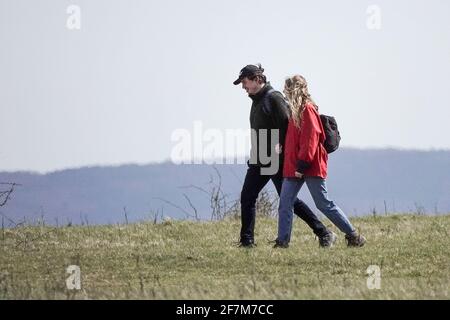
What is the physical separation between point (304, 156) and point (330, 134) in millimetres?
518

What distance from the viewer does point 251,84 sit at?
12906 mm

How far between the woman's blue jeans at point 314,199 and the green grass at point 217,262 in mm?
398

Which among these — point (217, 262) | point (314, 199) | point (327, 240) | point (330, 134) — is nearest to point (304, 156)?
point (330, 134)

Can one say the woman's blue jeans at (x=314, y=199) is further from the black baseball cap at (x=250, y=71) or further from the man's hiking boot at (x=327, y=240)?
the black baseball cap at (x=250, y=71)

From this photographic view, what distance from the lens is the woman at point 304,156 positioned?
40.6 ft

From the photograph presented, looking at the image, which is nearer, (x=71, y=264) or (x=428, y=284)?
(x=428, y=284)

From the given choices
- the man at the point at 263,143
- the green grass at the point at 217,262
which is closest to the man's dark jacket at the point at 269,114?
the man at the point at 263,143

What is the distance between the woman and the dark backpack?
7 cm

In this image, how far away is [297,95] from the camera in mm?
12500

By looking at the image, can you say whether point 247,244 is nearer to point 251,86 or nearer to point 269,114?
point 269,114
